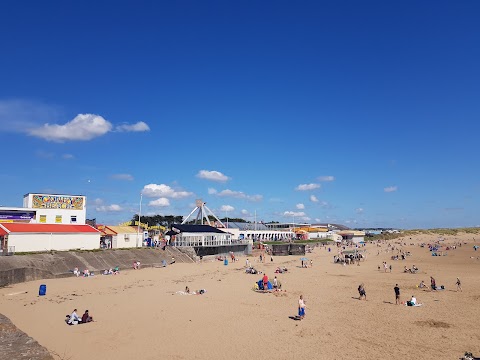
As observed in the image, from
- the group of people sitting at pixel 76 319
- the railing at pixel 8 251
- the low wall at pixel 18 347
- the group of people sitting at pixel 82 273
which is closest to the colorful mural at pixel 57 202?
the railing at pixel 8 251

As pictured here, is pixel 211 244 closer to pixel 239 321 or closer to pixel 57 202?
pixel 57 202

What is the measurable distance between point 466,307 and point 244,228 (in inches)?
3294

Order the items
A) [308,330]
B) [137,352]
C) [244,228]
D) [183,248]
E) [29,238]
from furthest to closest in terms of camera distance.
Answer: [244,228] → [183,248] → [29,238] → [308,330] → [137,352]

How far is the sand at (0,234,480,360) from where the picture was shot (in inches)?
540

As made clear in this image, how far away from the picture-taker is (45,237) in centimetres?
3650

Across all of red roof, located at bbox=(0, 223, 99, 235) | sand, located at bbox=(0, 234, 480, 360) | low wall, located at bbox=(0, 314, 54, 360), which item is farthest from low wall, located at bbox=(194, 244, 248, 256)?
low wall, located at bbox=(0, 314, 54, 360)

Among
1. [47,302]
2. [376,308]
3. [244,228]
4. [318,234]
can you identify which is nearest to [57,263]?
[47,302]

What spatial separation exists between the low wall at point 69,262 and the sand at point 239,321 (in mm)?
1283

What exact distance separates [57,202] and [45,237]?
931 cm

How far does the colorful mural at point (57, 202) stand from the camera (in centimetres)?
4378

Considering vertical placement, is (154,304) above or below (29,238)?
below

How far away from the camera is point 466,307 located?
71.3 feet

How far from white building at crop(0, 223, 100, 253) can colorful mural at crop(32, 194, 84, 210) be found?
4.91 metres

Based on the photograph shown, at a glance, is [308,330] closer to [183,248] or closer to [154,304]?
[154,304]
